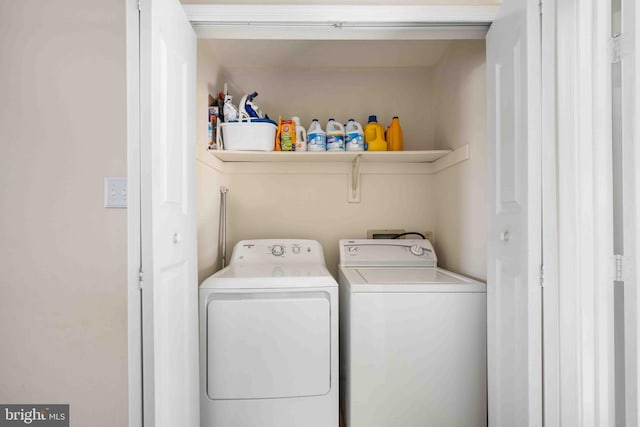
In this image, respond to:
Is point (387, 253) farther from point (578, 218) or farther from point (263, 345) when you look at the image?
point (578, 218)

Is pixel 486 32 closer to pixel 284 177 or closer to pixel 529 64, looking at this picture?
pixel 529 64

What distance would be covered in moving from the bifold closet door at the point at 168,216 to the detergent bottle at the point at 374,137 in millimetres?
1296

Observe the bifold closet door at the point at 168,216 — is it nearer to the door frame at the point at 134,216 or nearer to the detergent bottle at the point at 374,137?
the door frame at the point at 134,216

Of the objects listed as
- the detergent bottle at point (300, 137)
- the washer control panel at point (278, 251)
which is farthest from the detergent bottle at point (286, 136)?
the washer control panel at point (278, 251)

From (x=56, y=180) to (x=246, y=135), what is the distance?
1.11 m

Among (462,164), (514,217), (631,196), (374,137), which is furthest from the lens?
(374,137)

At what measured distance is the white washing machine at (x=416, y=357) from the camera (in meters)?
1.70

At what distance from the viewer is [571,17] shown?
118 cm

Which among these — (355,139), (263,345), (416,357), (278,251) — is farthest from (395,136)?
(263,345)

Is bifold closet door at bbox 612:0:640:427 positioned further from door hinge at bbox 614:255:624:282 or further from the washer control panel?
the washer control panel

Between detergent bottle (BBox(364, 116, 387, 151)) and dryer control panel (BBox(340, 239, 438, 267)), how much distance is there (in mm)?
646

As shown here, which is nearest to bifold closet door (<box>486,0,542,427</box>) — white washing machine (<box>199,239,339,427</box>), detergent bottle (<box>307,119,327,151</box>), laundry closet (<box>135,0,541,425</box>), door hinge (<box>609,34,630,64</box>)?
laundry closet (<box>135,0,541,425</box>)

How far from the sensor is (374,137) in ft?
8.24

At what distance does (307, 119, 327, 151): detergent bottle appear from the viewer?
240 cm
